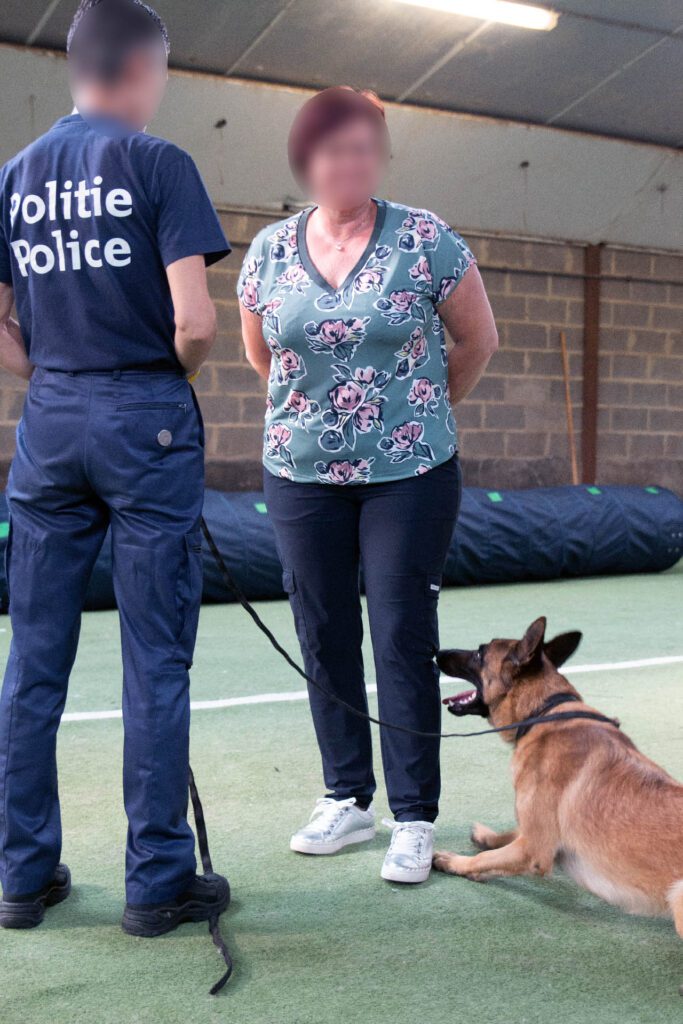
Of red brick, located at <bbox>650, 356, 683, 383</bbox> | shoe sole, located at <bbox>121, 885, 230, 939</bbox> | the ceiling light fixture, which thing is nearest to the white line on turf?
shoe sole, located at <bbox>121, 885, 230, 939</bbox>

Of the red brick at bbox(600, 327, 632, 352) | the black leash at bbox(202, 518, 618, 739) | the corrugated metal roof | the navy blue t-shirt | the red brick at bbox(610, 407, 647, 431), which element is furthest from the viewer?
the red brick at bbox(610, 407, 647, 431)

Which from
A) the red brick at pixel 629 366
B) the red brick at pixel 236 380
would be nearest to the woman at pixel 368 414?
the red brick at pixel 236 380

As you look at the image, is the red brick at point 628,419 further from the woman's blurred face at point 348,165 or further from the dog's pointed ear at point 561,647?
the woman's blurred face at point 348,165

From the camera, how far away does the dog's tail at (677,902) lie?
1.76 metres

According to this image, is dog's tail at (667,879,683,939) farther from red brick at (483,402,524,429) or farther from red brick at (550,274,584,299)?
red brick at (550,274,584,299)

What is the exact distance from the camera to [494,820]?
2613 millimetres

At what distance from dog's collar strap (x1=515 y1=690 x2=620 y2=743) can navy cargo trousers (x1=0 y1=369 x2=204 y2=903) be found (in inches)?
29.2

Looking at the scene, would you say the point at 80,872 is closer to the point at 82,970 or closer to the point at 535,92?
the point at 82,970

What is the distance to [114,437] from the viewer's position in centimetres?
189

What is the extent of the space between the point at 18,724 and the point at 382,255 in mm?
1202

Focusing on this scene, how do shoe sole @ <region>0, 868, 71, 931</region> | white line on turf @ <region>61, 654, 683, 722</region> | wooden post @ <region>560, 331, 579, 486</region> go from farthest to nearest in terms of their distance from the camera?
wooden post @ <region>560, 331, 579, 486</region> < white line on turf @ <region>61, 654, 683, 722</region> < shoe sole @ <region>0, 868, 71, 931</region>

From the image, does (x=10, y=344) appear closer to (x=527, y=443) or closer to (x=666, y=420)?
(x=527, y=443)

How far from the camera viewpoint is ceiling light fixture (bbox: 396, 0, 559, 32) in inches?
262

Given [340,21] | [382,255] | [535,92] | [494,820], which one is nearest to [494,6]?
[340,21]
